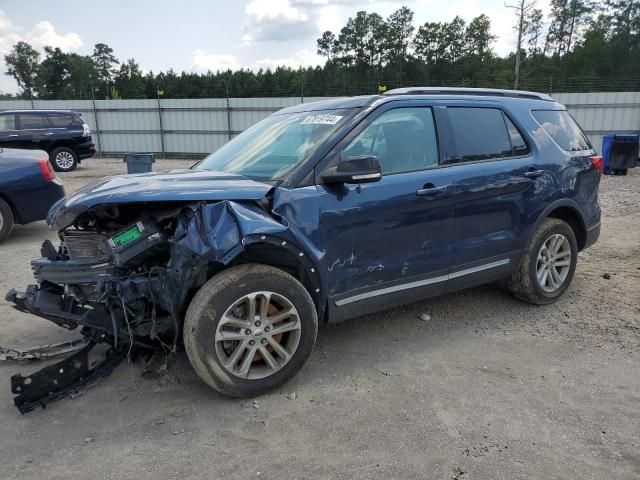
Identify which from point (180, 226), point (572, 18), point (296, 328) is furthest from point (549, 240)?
point (572, 18)

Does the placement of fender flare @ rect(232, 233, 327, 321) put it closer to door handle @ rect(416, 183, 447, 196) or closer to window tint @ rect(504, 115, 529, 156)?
door handle @ rect(416, 183, 447, 196)

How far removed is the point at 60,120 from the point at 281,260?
15816 millimetres

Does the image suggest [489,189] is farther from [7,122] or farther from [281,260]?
[7,122]

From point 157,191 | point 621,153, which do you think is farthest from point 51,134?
point 621,153

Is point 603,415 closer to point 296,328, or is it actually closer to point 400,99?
point 296,328

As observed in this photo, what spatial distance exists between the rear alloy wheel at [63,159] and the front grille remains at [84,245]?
49.0 feet

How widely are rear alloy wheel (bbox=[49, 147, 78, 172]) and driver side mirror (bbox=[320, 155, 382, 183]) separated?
1585 centimetres

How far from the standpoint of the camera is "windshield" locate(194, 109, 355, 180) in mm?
3465

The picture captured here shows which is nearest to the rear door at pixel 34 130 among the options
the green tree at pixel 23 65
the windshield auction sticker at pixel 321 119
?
the windshield auction sticker at pixel 321 119

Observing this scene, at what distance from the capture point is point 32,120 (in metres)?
15.9

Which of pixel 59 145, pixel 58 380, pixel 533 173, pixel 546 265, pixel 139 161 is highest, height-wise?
pixel 533 173

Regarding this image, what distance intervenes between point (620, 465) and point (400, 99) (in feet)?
8.69

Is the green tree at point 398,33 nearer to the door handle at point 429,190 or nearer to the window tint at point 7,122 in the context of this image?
the window tint at point 7,122

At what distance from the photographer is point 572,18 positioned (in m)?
67.2
